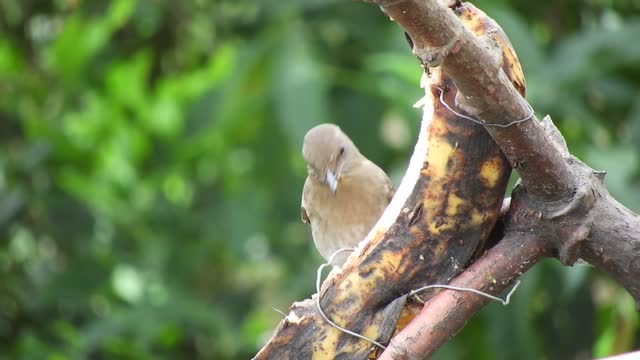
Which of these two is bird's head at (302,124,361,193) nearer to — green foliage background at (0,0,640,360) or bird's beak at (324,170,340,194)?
bird's beak at (324,170,340,194)

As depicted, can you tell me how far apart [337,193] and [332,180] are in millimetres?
35

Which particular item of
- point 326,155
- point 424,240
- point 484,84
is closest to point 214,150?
point 326,155

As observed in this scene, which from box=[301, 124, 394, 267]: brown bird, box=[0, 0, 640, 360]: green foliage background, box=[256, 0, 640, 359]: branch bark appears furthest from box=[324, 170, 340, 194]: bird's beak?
box=[256, 0, 640, 359]: branch bark

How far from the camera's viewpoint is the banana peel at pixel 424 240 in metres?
1.66

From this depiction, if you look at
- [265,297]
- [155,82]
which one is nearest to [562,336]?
[265,297]

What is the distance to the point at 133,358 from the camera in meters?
4.24

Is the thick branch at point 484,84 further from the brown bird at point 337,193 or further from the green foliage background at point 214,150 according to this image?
the green foliage background at point 214,150

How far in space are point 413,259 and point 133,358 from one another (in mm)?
2720

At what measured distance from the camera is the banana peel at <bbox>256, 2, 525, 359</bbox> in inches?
65.3

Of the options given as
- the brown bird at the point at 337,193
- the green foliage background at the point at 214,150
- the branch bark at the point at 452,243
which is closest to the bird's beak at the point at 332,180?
the brown bird at the point at 337,193

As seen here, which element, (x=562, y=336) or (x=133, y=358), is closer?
(x=562, y=336)

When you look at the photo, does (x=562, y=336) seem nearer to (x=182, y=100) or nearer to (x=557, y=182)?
(x=182, y=100)

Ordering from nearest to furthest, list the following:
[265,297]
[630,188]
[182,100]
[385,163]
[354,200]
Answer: [354,200]
[630,188]
[385,163]
[182,100]
[265,297]

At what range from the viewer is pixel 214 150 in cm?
405
